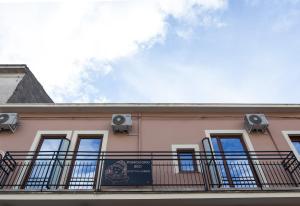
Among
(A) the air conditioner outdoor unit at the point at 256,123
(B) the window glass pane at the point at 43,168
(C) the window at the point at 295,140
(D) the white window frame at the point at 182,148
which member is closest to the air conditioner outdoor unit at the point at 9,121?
(B) the window glass pane at the point at 43,168

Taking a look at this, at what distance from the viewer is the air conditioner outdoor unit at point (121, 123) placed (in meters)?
9.73

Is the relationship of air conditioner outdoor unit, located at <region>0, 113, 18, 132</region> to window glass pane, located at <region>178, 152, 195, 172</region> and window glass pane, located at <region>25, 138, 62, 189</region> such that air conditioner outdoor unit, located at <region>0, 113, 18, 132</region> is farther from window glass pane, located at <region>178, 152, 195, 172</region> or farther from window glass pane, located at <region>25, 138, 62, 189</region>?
window glass pane, located at <region>178, 152, 195, 172</region>

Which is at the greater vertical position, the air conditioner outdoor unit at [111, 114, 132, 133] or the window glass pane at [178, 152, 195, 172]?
the air conditioner outdoor unit at [111, 114, 132, 133]

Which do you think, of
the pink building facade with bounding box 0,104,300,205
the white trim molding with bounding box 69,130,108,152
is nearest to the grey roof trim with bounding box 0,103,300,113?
the pink building facade with bounding box 0,104,300,205

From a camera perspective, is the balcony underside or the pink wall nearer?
the balcony underside

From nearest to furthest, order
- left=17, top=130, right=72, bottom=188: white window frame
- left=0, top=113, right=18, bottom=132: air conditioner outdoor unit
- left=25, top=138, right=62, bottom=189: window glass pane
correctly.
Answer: left=25, top=138, right=62, bottom=189: window glass pane, left=17, top=130, right=72, bottom=188: white window frame, left=0, top=113, right=18, bottom=132: air conditioner outdoor unit

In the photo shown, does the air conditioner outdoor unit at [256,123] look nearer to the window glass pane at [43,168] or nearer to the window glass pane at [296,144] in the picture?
the window glass pane at [296,144]

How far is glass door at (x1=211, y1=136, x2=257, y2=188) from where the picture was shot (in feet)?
27.6

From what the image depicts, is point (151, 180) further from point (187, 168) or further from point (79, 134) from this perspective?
point (79, 134)

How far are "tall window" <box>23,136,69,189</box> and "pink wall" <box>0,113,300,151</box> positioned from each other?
655 mm

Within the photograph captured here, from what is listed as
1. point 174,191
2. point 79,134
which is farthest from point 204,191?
point 79,134

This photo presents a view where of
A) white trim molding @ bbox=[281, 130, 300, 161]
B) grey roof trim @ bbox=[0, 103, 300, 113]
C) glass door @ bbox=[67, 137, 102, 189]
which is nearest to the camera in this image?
glass door @ bbox=[67, 137, 102, 189]

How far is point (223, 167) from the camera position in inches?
346

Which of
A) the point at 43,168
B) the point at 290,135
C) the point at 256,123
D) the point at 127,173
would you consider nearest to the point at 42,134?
the point at 43,168
